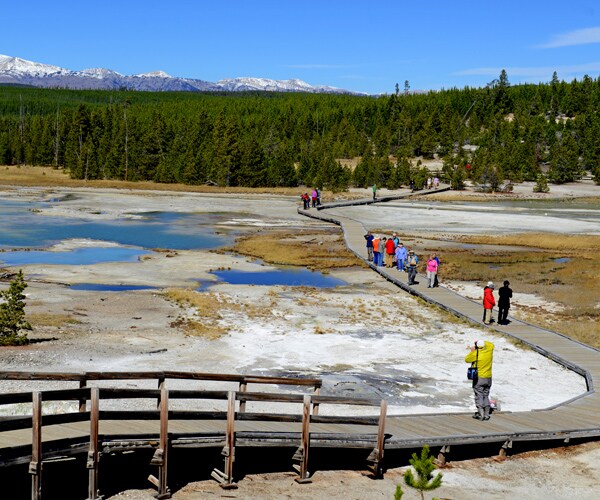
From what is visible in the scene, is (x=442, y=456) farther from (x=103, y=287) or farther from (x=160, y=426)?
(x=103, y=287)

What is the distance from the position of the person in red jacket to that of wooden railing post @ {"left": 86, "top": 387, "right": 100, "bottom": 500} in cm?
1516

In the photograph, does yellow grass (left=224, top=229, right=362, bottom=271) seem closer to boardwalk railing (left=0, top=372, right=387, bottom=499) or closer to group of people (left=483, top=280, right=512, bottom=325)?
group of people (left=483, top=280, right=512, bottom=325)

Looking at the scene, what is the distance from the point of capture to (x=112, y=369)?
18.7 metres

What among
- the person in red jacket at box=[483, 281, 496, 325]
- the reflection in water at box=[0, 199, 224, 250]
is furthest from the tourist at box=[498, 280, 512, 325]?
the reflection in water at box=[0, 199, 224, 250]

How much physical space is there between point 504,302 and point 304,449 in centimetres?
1308

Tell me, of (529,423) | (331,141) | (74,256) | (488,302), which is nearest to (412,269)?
(488,302)

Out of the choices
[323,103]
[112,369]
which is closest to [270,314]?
[112,369]

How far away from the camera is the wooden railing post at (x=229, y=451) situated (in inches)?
481

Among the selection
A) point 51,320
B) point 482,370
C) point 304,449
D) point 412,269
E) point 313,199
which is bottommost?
point 51,320

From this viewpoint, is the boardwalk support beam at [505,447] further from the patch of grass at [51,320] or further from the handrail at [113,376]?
the patch of grass at [51,320]

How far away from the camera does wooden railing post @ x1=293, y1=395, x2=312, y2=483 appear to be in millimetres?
12578

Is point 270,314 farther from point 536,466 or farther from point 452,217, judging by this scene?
point 452,217

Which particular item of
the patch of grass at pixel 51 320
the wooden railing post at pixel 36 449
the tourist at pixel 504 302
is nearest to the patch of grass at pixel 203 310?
the patch of grass at pixel 51 320

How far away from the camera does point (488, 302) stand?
24094 millimetres
